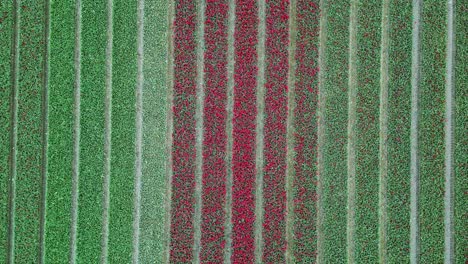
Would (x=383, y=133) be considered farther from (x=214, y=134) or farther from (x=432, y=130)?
(x=214, y=134)

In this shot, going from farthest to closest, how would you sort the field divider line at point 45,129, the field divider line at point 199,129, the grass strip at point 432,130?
the field divider line at point 45,129, the field divider line at point 199,129, the grass strip at point 432,130

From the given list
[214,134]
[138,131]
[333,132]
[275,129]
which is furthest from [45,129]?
[333,132]

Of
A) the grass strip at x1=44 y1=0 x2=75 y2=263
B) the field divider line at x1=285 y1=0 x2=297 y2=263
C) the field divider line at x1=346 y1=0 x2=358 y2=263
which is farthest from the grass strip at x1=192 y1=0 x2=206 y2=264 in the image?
the field divider line at x1=346 y1=0 x2=358 y2=263

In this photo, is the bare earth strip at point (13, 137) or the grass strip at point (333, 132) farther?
the bare earth strip at point (13, 137)

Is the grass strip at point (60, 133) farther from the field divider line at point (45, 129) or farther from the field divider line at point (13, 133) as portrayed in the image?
the field divider line at point (13, 133)

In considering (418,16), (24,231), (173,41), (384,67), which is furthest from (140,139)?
(418,16)

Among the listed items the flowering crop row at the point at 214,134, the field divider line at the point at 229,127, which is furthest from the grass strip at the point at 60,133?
the field divider line at the point at 229,127
